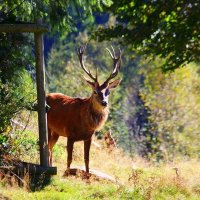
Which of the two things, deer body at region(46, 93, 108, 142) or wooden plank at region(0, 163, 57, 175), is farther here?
deer body at region(46, 93, 108, 142)

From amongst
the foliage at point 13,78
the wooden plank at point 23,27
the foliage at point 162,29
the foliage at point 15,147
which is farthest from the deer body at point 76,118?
the foliage at point 162,29

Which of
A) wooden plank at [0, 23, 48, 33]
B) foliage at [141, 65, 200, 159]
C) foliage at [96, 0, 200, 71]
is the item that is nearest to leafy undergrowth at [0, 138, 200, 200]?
wooden plank at [0, 23, 48, 33]

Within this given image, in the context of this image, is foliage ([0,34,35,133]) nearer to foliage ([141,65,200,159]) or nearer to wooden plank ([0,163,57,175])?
wooden plank ([0,163,57,175])

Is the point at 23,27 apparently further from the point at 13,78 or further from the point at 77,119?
the point at 77,119

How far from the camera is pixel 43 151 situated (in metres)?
10.9

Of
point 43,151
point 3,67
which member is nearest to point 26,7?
point 3,67

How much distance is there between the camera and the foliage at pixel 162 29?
1534 centimetres

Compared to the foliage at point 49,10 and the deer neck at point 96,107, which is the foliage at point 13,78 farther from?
the deer neck at point 96,107

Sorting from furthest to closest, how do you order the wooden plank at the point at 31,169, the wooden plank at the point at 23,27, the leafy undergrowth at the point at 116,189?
the wooden plank at the point at 23,27
the wooden plank at the point at 31,169
the leafy undergrowth at the point at 116,189

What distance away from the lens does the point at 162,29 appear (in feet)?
50.4

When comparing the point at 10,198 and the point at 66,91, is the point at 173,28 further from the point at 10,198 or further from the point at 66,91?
the point at 66,91

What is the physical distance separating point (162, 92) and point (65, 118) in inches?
1025

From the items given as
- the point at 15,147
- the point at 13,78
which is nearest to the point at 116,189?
the point at 15,147

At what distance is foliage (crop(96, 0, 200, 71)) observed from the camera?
15344 millimetres
